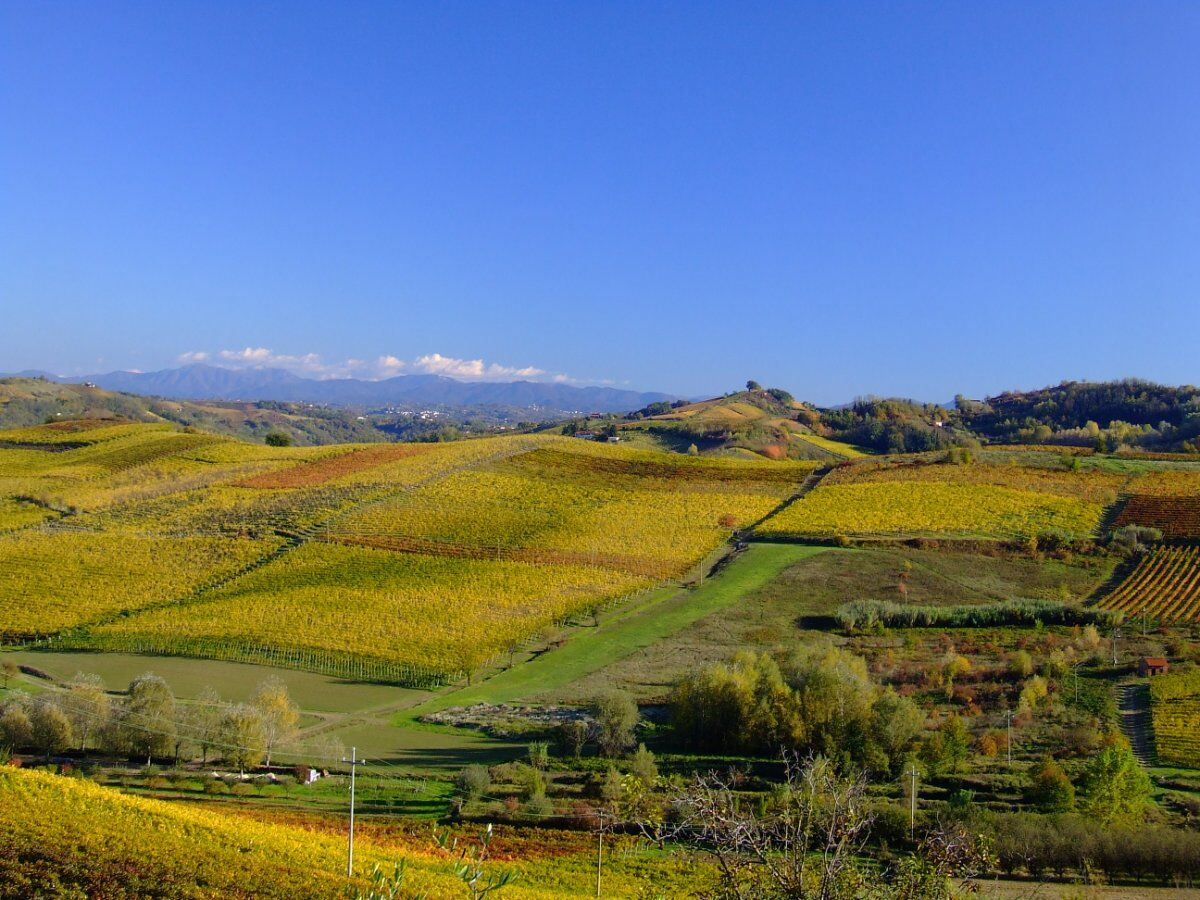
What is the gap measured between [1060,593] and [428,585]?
111 ft

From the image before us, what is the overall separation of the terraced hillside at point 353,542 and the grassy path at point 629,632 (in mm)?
1952

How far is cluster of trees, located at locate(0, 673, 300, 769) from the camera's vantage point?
29359mm

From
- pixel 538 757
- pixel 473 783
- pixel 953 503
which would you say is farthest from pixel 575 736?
pixel 953 503

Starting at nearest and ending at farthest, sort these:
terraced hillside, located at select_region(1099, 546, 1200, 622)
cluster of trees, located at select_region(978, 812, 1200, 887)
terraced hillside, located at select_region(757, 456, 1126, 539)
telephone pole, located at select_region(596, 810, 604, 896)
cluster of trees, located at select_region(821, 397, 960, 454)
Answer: telephone pole, located at select_region(596, 810, 604, 896) → cluster of trees, located at select_region(978, 812, 1200, 887) → terraced hillside, located at select_region(1099, 546, 1200, 622) → terraced hillside, located at select_region(757, 456, 1126, 539) → cluster of trees, located at select_region(821, 397, 960, 454)

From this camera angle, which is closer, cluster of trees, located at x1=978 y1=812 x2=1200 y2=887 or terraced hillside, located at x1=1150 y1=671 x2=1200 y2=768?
cluster of trees, located at x1=978 y1=812 x2=1200 y2=887

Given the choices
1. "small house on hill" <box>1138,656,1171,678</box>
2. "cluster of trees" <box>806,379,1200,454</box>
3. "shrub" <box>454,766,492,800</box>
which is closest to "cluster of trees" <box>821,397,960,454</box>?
"cluster of trees" <box>806,379,1200,454</box>

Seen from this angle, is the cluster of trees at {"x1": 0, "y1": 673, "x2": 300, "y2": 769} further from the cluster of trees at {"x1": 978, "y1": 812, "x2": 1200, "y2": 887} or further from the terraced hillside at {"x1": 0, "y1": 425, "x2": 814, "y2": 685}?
the cluster of trees at {"x1": 978, "y1": 812, "x2": 1200, "y2": 887}

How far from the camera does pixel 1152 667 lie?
120ft

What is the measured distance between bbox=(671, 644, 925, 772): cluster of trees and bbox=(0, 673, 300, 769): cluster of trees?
1401cm

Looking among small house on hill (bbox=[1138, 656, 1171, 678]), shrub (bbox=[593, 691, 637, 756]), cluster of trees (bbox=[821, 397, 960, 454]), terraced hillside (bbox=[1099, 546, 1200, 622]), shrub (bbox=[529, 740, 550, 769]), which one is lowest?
shrub (bbox=[529, 740, 550, 769])

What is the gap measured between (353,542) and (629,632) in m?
22.0

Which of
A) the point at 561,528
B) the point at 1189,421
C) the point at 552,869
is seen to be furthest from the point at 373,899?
the point at 1189,421

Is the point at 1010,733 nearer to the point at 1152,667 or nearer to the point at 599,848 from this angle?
the point at 1152,667

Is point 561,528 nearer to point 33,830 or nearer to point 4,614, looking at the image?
point 4,614
